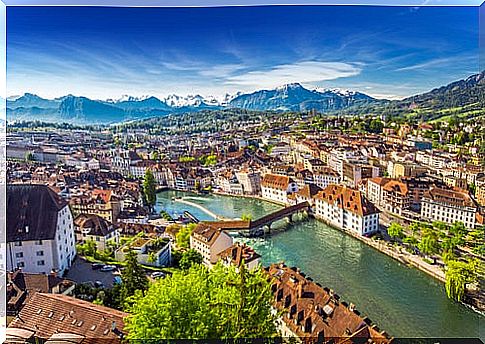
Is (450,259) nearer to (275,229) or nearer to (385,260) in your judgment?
(385,260)

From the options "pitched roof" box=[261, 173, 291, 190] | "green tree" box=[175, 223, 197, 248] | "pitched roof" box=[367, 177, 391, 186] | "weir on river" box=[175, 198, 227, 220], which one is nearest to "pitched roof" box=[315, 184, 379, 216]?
"pitched roof" box=[367, 177, 391, 186]

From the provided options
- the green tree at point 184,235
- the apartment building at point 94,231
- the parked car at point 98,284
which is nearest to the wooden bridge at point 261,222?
the green tree at point 184,235

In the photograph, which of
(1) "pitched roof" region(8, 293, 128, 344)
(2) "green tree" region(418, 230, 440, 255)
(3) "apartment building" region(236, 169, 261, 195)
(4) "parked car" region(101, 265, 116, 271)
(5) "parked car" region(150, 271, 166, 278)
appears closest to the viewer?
(1) "pitched roof" region(8, 293, 128, 344)

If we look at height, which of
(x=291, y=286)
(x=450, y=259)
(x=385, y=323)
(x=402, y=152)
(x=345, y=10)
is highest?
(x=345, y=10)

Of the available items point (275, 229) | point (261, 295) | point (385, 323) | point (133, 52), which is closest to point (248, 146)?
point (275, 229)

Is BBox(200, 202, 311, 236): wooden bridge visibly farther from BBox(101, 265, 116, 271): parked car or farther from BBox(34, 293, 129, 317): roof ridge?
BBox(34, 293, 129, 317): roof ridge

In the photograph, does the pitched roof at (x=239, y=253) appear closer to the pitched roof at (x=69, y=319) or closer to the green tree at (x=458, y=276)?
the pitched roof at (x=69, y=319)

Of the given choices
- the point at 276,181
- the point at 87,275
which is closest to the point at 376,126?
the point at 276,181
